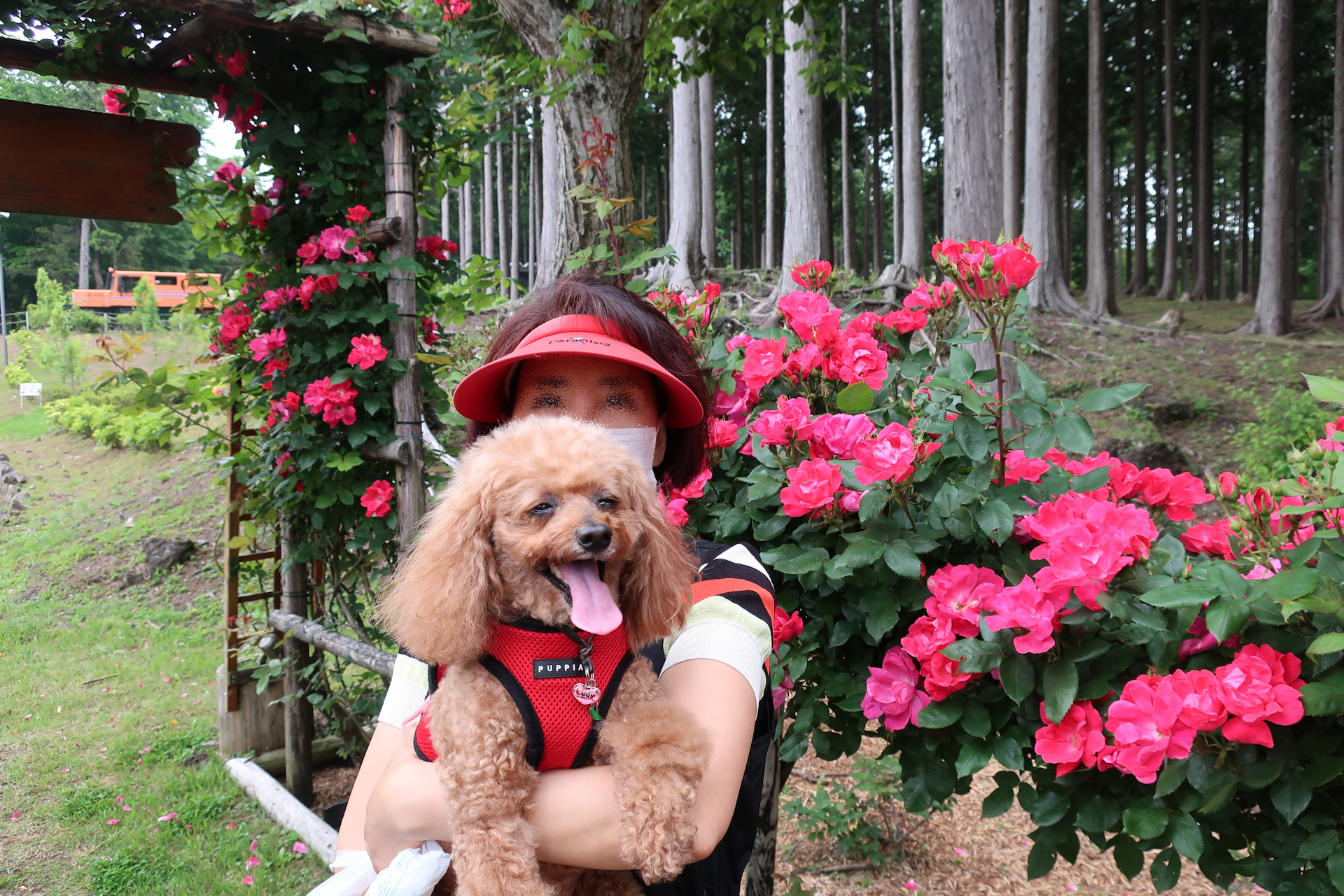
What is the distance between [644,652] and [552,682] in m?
0.25

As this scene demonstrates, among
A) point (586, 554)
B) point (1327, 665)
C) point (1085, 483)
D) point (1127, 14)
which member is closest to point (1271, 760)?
point (1327, 665)

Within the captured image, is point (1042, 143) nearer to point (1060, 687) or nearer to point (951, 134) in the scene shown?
point (951, 134)

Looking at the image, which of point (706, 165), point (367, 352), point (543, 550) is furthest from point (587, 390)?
point (706, 165)

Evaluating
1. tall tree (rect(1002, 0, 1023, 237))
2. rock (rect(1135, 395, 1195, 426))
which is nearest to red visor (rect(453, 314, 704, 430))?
rock (rect(1135, 395, 1195, 426))

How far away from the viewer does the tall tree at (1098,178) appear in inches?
541

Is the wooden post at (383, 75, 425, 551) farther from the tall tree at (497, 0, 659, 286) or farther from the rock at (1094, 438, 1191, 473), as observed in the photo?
the rock at (1094, 438, 1191, 473)

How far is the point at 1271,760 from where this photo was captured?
1.19 meters

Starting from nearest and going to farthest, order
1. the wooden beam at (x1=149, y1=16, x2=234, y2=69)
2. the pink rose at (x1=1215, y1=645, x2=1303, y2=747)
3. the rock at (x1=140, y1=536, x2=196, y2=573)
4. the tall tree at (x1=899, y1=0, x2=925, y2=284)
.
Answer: the pink rose at (x1=1215, y1=645, x2=1303, y2=747), the wooden beam at (x1=149, y1=16, x2=234, y2=69), the rock at (x1=140, y1=536, x2=196, y2=573), the tall tree at (x1=899, y1=0, x2=925, y2=284)

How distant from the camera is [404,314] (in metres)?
3.37

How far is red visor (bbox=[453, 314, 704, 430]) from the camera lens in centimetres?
140

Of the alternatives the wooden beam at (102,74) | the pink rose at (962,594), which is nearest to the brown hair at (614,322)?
the pink rose at (962,594)

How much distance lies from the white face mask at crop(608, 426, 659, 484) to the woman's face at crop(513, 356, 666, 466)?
0.5 inches

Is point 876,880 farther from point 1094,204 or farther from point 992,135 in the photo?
point 1094,204

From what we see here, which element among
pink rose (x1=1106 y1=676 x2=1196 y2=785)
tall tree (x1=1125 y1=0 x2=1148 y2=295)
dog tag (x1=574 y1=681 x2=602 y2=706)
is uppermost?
tall tree (x1=1125 y1=0 x2=1148 y2=295)
